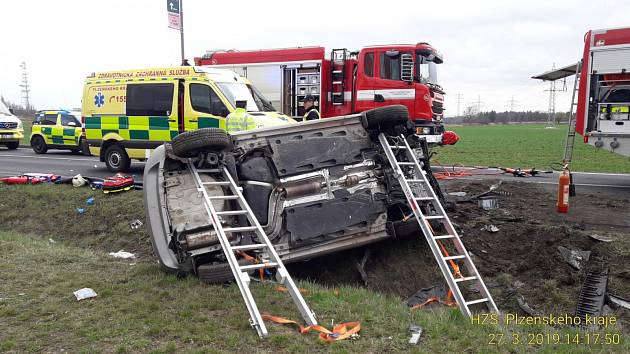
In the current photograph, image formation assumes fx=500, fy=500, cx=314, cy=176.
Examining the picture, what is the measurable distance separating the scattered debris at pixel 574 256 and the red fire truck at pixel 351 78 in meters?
6.56

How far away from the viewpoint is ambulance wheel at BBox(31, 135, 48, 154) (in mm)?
18000

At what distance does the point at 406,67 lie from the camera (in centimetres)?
1196

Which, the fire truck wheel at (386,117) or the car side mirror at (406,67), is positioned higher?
the car side mirror at (406,67)

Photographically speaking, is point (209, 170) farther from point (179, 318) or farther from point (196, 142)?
point (179, 318)

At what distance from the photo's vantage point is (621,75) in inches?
356

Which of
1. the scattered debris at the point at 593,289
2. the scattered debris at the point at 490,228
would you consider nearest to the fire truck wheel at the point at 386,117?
the scattered debris at the point at 490,228

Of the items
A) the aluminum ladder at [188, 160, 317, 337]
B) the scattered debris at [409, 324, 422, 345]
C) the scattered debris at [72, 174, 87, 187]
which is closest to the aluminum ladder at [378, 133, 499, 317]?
the scattered debris at [409, 324, 422, 345]

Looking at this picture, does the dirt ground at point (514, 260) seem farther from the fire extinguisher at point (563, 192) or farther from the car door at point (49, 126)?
the car door at point (49, 126)

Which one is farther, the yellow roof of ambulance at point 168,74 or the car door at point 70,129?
the car door at point 70,129

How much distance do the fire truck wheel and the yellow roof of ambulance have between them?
18.0 feet

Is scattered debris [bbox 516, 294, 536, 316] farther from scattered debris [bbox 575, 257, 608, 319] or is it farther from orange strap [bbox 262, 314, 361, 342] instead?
orange strap [bbox 262, 314, 361, 342]

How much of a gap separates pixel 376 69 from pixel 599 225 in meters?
6.86

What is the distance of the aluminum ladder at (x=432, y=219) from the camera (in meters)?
4.36

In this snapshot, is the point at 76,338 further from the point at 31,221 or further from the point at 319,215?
the point at 31,221
